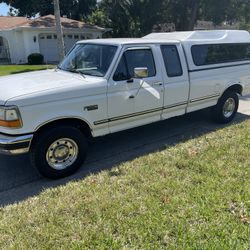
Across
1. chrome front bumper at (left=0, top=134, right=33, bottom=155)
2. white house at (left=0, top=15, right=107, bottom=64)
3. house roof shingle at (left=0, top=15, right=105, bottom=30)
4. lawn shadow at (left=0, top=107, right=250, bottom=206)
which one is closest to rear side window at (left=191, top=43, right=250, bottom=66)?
lawn shadow at (left=0, top=107, right=250, bottom=206)

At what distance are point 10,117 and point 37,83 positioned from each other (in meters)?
0.81

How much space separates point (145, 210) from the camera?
3.75m

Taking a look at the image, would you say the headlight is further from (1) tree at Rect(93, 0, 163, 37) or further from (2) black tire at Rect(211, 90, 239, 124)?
(1) tree at Rect(93, 0, 163, 37)

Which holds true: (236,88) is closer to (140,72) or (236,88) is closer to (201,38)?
(201,38)

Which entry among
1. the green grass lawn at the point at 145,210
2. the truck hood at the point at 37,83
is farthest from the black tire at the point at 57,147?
the truck hood at the point at 37,83

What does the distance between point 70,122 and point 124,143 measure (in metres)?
1.67

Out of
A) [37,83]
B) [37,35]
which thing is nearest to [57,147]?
[37,83]

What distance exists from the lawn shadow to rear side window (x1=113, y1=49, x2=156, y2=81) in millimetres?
1364

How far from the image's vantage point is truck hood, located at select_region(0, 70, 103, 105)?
422 centimetres

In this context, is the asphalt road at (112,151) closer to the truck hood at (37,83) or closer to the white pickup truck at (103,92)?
the white pickup truck at (103,92)

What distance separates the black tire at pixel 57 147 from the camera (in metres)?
4.39

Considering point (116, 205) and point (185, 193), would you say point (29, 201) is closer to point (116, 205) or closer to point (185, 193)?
point (116, 205)

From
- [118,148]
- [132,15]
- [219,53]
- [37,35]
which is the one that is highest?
[219,53]

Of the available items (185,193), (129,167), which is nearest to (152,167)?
(129,167)
